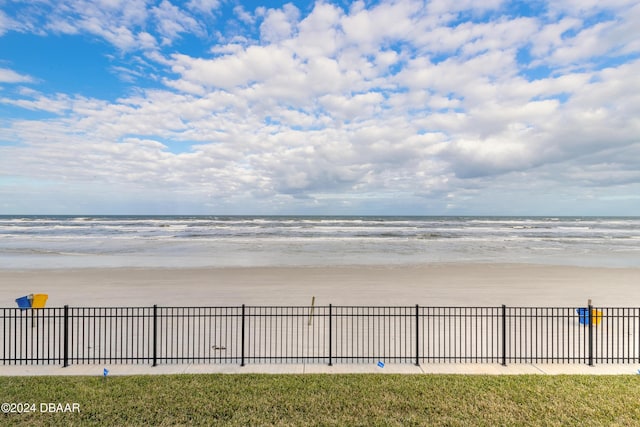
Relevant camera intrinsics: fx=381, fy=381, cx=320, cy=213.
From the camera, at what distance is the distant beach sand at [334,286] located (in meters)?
17.9

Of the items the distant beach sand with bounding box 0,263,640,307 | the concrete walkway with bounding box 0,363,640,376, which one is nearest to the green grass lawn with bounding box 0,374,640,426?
the concrete walkway with bounding box 0,363,640,376

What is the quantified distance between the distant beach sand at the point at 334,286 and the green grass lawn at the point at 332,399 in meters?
7.84

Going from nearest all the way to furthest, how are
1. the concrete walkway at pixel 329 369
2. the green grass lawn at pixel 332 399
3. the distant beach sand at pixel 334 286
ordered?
1. the green grass lawn at pixel 332 399
2. the concrete walkway at pixel 329 369
3. the distant beach sand at pixel 334 286

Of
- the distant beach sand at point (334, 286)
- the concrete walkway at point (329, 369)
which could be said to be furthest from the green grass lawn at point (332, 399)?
the distant beach sand at point (334, 286)

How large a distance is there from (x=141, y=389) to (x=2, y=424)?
2469mm

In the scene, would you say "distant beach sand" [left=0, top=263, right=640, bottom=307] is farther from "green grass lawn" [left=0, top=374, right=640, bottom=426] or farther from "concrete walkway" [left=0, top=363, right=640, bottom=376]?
"green grass lawn" [left=0, top=374, right=640, bottom=426]

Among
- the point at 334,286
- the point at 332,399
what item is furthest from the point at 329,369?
the point at 334,286

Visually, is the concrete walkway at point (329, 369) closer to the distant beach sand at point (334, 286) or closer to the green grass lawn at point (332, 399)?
the green grass lawn at point (332, 399)

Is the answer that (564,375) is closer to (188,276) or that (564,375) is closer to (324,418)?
(324,418)

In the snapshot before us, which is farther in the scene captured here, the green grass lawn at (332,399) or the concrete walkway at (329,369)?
the concrete walkway at (329,369)

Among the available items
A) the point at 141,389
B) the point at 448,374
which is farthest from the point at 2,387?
the point at 448,374

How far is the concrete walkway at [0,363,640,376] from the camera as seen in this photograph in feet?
32.8

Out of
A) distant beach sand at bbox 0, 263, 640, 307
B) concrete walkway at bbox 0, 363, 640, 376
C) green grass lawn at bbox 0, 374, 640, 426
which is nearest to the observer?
green grass lawn at bbox 0, 374, 640, 426

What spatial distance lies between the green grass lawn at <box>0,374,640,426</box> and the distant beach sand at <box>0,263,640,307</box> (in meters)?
7.84
